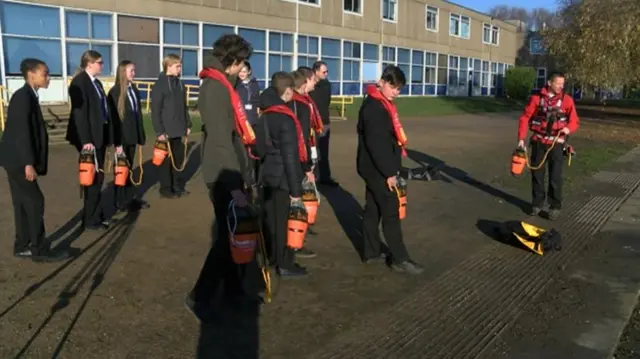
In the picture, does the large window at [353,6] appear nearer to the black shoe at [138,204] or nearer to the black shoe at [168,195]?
the black shoe at [168,195]

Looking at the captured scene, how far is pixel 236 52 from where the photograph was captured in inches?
190

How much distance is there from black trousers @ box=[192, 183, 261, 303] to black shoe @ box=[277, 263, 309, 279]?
62 cm

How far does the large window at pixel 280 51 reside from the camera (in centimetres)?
3197

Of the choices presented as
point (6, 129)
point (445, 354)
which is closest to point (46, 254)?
point (6, 129)

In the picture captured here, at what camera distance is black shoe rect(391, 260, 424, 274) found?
241 inches

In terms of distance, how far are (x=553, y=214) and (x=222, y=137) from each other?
18.2ft

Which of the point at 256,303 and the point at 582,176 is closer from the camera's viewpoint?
the point at 256,303

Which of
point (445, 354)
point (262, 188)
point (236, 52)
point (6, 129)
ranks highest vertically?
point (236, 52)

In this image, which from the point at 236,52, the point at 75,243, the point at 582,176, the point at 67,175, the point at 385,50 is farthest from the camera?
the point at 385,50

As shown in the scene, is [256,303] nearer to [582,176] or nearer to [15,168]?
[15,168]

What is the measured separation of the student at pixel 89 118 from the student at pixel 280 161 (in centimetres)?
238

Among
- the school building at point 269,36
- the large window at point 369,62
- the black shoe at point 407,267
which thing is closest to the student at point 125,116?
the black shoe at point 407,267

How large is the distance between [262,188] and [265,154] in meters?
0.45

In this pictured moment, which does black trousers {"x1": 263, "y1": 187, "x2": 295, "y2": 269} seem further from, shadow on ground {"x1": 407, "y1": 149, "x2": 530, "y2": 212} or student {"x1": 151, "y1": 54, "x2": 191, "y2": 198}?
shadow on ground {"x1": 407, "y1": 149, "x2": 530, "y2": 212}
